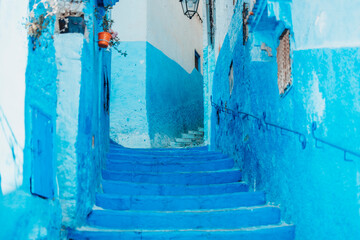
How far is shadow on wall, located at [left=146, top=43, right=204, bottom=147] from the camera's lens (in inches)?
378

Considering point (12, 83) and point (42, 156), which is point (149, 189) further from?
point (12, 83)

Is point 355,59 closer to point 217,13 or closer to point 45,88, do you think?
point 45,88

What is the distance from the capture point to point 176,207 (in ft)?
15.1

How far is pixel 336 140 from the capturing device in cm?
279

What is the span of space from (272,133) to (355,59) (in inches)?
83.0

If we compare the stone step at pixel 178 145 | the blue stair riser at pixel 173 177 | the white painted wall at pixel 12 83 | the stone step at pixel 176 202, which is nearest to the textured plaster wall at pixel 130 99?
the stone step at pixel 178 145

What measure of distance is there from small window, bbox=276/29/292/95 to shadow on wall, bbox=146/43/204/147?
5.47 meters

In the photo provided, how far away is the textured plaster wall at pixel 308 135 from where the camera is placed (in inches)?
102

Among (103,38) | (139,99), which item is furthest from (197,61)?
(103,38)

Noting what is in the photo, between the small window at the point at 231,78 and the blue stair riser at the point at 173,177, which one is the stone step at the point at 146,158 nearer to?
the blue stair riser at the point at 173,177

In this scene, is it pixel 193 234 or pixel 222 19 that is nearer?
pixel 193 234

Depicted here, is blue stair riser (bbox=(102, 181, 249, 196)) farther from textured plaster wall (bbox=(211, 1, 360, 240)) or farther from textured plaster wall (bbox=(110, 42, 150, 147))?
textured plaster wall (bbox=(110, 42, 150, 147))

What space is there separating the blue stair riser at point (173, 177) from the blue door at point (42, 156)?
189 cm

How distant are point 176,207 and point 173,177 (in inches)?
37.7
